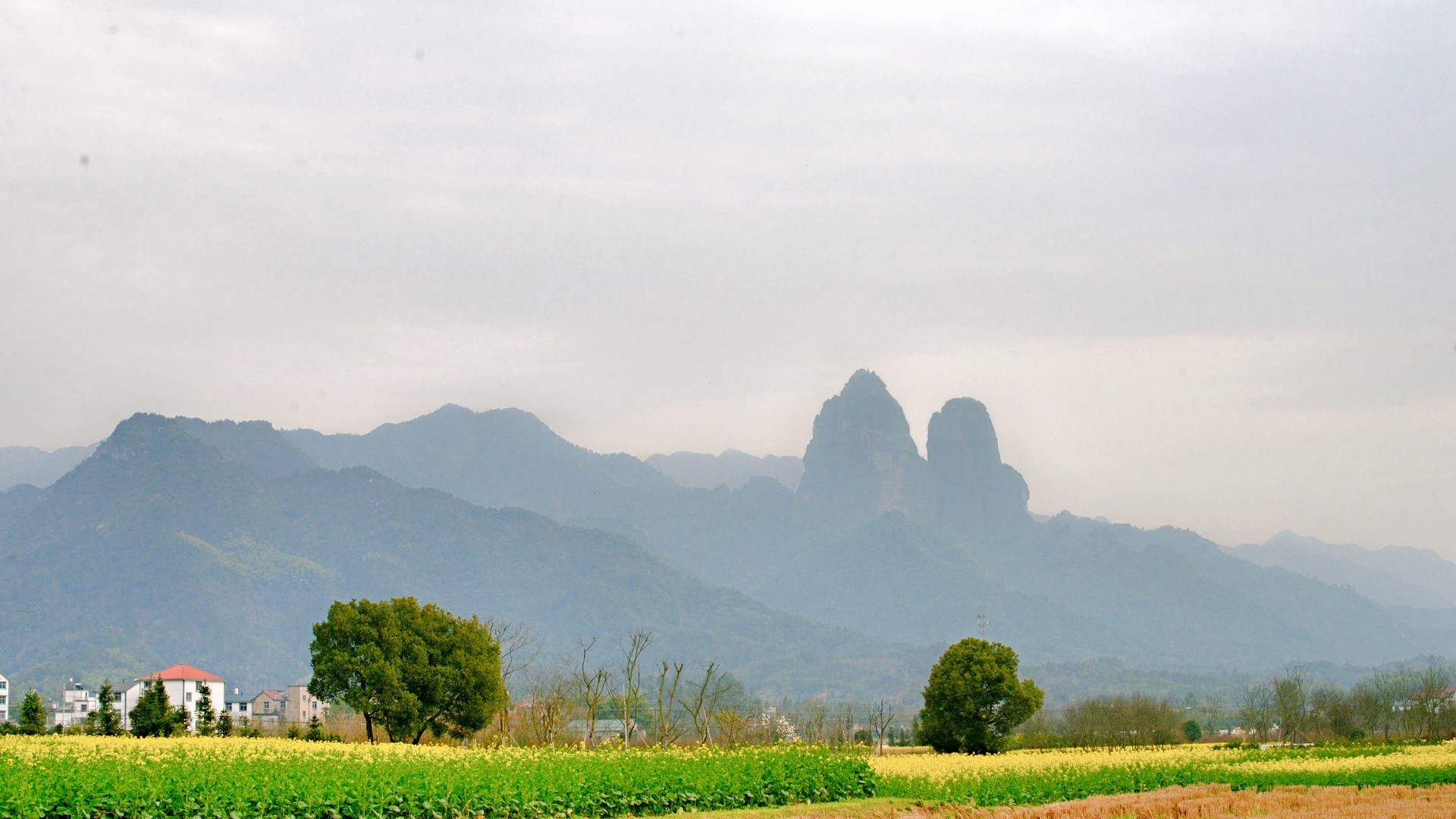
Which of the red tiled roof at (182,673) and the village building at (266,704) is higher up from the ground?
the red tiled roof at (182,673)

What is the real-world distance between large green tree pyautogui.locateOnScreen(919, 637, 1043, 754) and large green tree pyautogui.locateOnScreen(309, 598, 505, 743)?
16.3 meters

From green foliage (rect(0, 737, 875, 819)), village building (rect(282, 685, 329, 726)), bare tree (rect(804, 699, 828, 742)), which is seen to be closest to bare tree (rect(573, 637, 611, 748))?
bare tree (rect(804, 699, 828, 742))

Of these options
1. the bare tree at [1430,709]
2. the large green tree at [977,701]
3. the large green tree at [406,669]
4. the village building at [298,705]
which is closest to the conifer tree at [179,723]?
the large green tree at [406,669]

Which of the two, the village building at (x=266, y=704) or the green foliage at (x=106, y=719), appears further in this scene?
the village building at (x=266, y=704)

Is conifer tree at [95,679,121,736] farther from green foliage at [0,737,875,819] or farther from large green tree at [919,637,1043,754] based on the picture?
large green tree at [919,637,1043,754]

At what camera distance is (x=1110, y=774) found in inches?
1276

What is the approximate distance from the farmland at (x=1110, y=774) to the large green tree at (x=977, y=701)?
430 cm

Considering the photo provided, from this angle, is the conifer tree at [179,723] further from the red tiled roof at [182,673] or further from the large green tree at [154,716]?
the red tiled roof at [182,673]

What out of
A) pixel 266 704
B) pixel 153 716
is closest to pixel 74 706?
pixel 266 704

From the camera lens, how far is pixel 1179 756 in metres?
41.0

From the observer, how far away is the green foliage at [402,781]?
764 inches

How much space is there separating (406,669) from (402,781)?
21085 millimetres

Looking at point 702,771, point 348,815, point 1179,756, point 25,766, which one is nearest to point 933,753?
point 1179,756

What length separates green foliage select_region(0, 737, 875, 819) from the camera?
1941 centimetres
